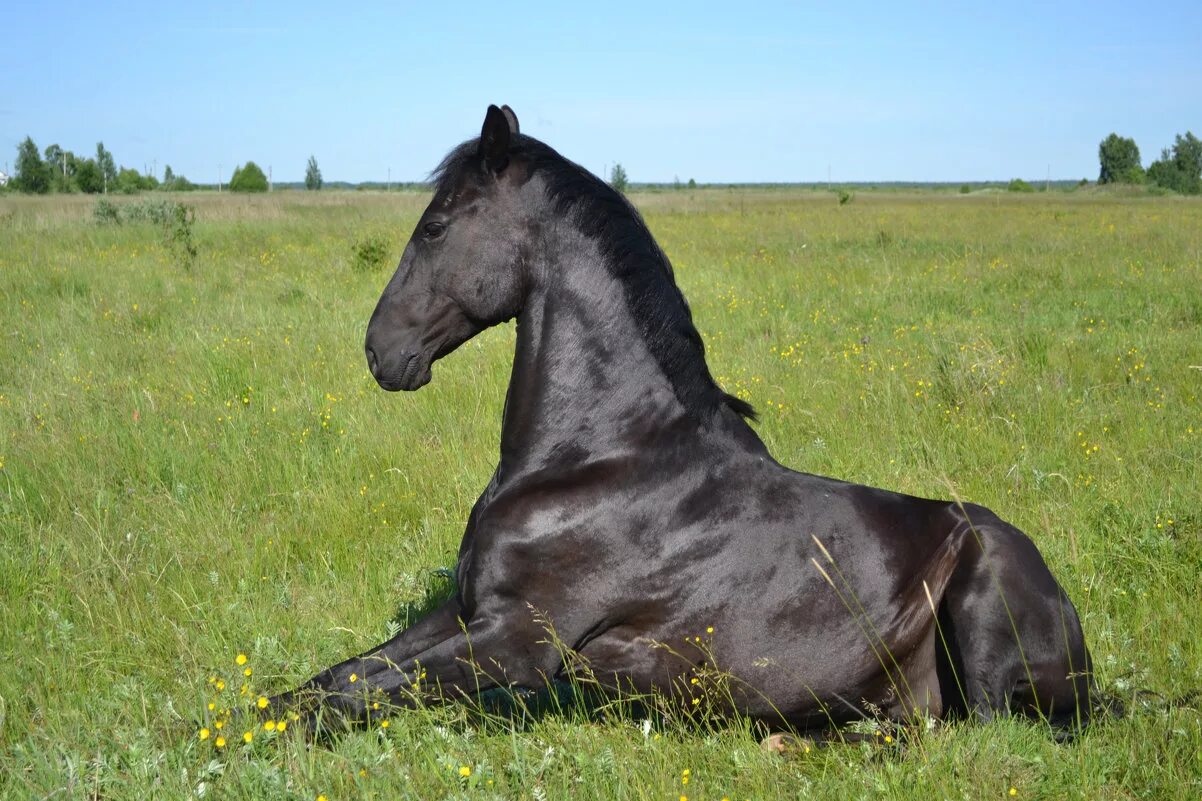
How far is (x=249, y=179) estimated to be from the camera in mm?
81500

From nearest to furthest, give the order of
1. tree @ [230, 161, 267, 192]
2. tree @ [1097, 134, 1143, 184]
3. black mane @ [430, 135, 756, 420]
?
black mane @ [430, 135, 756, 420]
tree @ [230, 161, 267, 192]
tree @ [1097, 134, 1143, 184]

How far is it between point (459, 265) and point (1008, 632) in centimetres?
217

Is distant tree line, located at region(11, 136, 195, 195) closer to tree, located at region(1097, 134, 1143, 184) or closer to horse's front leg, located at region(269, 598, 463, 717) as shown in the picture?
horse's front leg, located at region(269, 598, 463, 717)

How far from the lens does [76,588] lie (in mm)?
4250

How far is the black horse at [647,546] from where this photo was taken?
2986 millimetres

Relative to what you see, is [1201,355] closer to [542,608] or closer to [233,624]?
[542,608]

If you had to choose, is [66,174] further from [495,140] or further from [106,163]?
[495,140]

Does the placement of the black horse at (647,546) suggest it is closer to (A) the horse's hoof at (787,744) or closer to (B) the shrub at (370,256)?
(A) the horse's hoof at (787,744)

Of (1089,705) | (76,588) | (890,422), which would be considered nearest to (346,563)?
(76,588)

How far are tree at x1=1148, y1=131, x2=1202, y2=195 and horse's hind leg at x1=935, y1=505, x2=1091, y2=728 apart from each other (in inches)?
3226

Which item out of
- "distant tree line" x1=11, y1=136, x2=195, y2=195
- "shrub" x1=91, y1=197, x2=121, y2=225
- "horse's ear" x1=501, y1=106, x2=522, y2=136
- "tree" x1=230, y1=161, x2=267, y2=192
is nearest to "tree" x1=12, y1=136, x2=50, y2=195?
"distant tree line" x1=11, y1=136, x2=195, y2=195

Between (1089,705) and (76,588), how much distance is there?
4180mm

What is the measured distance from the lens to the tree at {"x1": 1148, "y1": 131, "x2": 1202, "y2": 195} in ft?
245

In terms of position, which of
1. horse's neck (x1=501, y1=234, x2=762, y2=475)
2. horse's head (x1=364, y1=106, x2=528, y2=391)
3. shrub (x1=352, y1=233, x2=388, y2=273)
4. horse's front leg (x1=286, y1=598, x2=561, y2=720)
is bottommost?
horse's front leg (x1=286, y1=598, x2=561, y2=720)
